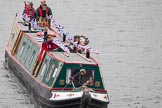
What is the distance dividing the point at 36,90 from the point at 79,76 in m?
3.74

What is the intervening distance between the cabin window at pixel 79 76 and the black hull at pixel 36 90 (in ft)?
4.21

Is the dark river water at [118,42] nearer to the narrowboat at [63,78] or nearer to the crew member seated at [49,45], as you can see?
the narrowboat at [63,78]

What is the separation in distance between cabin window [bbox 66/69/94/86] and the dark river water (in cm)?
500

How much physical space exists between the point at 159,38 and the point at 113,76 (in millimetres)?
14525

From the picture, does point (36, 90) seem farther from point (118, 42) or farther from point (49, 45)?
point (118, 42)

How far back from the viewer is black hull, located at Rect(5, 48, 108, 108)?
3788 centimetres

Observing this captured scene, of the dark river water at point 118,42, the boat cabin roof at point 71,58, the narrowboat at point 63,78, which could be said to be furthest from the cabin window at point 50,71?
the dark river water at point 118,42

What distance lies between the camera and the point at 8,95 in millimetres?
45594

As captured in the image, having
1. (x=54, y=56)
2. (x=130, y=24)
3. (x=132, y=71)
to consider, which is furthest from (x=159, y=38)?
(x=54, y=56)

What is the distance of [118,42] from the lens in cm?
6116

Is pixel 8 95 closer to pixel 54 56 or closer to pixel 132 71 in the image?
pixel 54 56

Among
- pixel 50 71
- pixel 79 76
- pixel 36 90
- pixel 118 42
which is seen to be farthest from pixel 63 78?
pixel 118 42

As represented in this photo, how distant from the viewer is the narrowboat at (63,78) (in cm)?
3794

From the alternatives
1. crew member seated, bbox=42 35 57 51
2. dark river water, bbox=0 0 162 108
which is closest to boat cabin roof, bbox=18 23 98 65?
crew member seated, bbox=42 35 57 51
